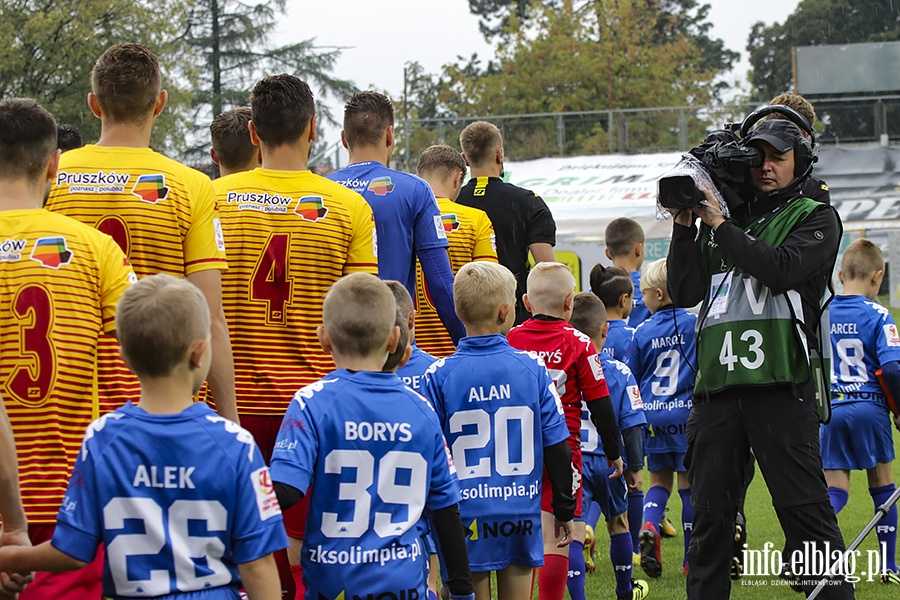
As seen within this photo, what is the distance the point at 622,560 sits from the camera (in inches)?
249

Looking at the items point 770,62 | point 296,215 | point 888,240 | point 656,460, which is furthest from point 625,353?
point 770,62

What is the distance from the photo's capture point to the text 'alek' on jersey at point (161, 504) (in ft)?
9.36

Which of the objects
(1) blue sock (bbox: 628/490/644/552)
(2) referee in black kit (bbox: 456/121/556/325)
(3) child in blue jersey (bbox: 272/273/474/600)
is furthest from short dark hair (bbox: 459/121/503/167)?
(3) child in blue jersey (bbox: 272/273/474/600)

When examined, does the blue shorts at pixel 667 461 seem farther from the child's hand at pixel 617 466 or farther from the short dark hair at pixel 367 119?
the short dark hair at pixel 367 119

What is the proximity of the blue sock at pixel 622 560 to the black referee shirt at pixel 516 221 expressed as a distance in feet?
4.90

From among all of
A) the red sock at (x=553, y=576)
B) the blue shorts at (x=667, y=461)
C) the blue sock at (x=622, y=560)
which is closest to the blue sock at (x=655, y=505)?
the blue shorts at (x=667, y=461)

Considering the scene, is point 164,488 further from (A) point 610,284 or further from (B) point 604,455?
(A) point 610,284

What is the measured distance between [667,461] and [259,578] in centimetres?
482

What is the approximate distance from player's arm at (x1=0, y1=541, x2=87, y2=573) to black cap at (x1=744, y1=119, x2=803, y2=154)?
3.32m

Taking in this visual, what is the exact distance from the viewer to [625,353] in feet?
24.4

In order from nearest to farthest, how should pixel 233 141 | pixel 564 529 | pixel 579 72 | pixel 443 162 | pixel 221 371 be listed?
1. pixel 221 371
2. pixel 564 529
3. pixel 233 141
4. pixel 443 162
5. pixel 579 72

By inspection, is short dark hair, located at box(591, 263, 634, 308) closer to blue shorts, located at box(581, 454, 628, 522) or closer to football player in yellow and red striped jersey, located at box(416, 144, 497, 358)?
football player in yellow and red striped jersey, located at box(416, 144, 497, 358)

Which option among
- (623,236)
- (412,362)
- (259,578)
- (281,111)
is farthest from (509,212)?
(259,578)

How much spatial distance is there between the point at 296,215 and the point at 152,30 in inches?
1132
